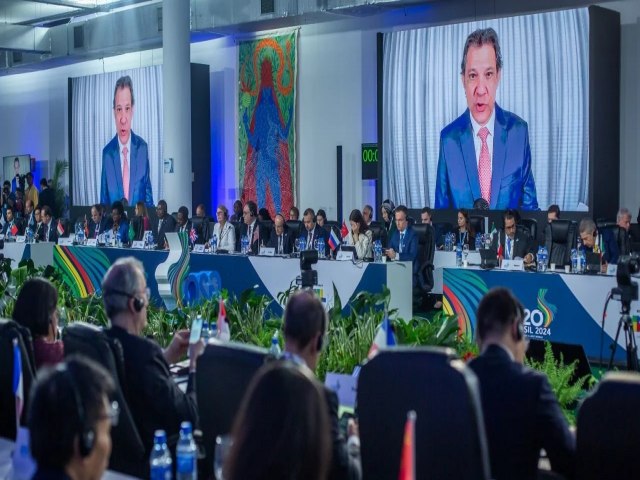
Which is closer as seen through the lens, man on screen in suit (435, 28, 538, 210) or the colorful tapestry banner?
man on screen in suit (435, 28, 538, 210)

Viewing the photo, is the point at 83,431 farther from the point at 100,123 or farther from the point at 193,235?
the point at 100,123

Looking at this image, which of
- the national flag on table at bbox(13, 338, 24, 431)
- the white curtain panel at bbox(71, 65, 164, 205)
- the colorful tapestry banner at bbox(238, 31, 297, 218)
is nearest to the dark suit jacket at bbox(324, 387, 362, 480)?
the national flag on table at bbox(13, 338, 24, 431)

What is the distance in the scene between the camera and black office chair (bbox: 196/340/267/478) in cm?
278

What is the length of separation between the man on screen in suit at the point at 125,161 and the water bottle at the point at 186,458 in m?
14.8

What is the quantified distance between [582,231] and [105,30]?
1152 centimetres

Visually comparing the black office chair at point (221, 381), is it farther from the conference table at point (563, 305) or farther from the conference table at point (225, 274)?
the conference table at point (225, 274)

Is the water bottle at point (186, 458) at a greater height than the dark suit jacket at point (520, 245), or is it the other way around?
the dark suit jacket at point (520, 245)

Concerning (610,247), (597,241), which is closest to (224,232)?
(597,241)

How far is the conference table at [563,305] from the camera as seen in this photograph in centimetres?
734

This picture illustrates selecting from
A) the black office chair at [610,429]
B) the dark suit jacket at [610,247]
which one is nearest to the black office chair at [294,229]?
the dark suit jacket at [610,247]

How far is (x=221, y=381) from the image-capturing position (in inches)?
113

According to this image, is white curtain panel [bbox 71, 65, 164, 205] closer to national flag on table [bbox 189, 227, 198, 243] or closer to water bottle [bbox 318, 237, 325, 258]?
national flag on table [bbox 189, 227, 198, 243]

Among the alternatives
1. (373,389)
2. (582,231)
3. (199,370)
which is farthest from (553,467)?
(582,231)

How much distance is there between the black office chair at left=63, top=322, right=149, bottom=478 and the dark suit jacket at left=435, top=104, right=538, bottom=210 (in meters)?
9.59
